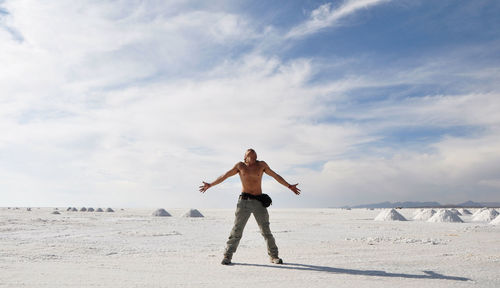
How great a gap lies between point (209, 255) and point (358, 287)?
119 inches

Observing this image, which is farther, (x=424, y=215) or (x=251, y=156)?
(x=424, y=215)

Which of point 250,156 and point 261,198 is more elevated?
point 250,156

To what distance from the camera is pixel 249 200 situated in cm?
539

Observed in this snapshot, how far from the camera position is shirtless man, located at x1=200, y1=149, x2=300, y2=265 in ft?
17.6

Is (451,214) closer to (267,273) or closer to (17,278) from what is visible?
(267,273)

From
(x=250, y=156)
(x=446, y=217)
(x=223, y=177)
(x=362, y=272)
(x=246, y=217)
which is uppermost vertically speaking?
(x=250, y=156)

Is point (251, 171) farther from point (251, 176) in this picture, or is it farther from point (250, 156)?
point (250, 156)

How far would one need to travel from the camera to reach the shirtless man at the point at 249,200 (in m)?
5.35

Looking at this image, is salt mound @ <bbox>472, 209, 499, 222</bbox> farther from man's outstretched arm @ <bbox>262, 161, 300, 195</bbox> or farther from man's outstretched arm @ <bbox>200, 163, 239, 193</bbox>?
man's outstretched arm @ <bbox>200, 163, 239, 193</bbox>

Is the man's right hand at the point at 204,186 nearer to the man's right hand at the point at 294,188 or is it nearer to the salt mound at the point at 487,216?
the man's right hand at the point at 294,188

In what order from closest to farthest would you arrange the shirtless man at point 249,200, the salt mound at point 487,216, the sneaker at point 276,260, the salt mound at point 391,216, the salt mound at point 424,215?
1. the sneaker at point 276,260
2. the shirtless man at point 249,200
3. the salt mound at point 391,216
4. the salt mound at point 487,216
5. the salt mound at point 424,215

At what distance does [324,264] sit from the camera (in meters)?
5.36

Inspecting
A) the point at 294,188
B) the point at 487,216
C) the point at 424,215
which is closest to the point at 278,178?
the point at 294,188

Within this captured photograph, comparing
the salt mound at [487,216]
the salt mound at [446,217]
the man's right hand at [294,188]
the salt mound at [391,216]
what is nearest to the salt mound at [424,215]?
the salt mound at [391,216]
